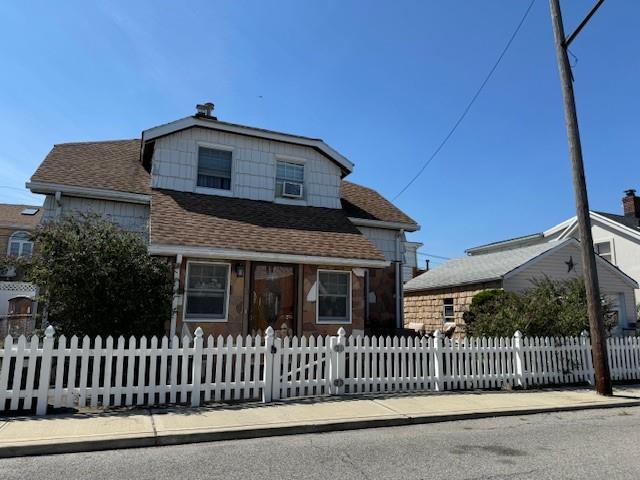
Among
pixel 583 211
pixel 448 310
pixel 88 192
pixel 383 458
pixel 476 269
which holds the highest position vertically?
pixel 88 192

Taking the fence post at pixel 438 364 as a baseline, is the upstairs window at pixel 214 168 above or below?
above

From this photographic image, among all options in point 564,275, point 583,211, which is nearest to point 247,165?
point 583,211

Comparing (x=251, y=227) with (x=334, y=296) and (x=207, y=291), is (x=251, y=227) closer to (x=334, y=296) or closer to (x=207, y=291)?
(x=207, y=291)

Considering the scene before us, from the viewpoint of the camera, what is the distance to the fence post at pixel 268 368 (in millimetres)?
8164

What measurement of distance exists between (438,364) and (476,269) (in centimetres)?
1074

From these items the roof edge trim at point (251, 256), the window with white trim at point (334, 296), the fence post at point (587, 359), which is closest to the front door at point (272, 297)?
the roof edge trim at point (251, 256)

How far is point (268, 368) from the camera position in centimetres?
822

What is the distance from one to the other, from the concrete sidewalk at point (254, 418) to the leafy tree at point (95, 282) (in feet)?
5.83

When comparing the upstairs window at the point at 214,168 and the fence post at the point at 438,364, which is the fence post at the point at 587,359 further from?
the upstairs window at the point at 214,168

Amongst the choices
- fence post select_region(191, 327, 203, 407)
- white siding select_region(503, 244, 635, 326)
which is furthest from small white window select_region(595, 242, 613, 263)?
fence post select_region(191, 327, 203, 407)

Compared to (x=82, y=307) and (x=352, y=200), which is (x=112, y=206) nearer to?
(x=82, y=307)

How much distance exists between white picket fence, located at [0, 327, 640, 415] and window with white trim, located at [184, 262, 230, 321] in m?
1.69

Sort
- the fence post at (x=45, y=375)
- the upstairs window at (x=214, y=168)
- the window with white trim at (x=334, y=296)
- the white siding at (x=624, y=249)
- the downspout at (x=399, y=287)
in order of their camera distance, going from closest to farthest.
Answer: the fence post at (x=45, y=375) → the window with white trim at (x=334, y=296) → the upstairs window at (x=214, y=168) → the downspout at (x=399, y=287) → the white siding at (x=624, y=249)

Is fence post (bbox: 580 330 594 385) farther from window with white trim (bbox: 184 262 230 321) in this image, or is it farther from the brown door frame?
window with white trim (bbox: 184 262 230 321)
